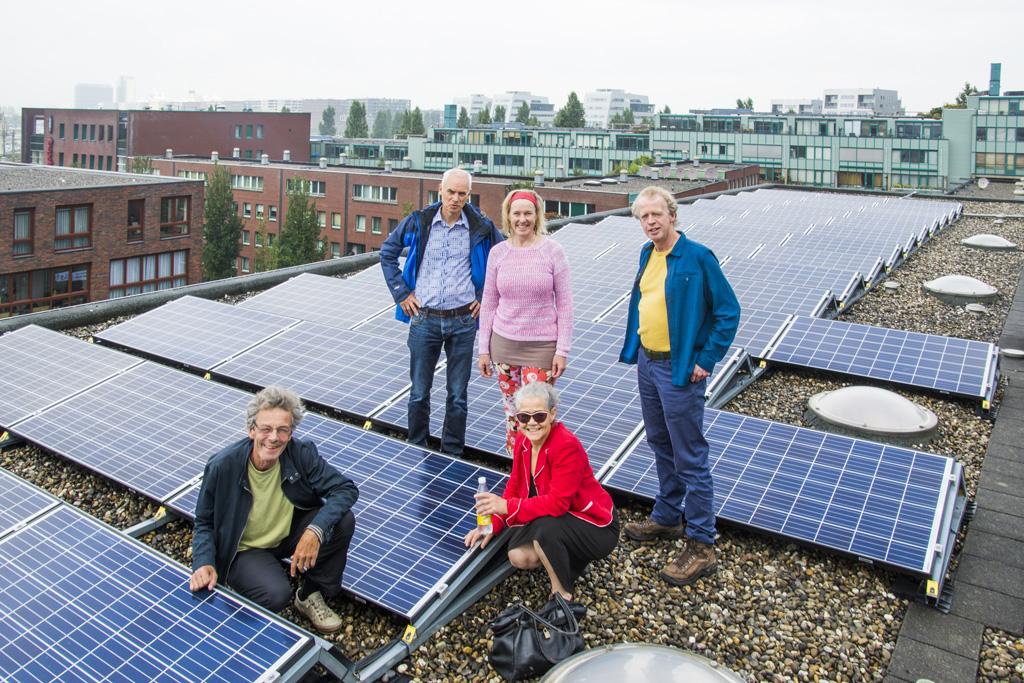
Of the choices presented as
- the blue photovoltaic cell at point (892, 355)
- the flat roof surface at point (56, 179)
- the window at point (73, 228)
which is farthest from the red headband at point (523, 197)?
the window at point (73, 228)

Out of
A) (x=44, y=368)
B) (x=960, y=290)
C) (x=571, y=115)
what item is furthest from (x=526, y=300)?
(x=571, y=115)

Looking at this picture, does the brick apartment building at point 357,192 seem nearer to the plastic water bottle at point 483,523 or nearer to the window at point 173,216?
the window at point 173,216

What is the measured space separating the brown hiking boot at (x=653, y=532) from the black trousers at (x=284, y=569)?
2.15m

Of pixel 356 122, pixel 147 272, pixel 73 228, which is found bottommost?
pixel 147 272

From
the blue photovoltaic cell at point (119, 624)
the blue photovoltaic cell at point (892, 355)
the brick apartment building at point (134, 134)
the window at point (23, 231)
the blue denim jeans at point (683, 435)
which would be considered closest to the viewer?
the blue photovoltaic cell at point (119, 624)

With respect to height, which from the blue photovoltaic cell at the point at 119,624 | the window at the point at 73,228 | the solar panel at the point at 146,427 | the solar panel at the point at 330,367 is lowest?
the blue photovoltaic cell at the point at 119,624

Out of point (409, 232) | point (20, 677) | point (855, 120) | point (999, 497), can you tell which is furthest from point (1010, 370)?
point (855, 120)

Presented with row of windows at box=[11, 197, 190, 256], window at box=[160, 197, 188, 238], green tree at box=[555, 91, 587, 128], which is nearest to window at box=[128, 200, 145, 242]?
row of windows at box=[11, 197, 190, 256]

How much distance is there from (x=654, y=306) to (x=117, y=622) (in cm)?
375

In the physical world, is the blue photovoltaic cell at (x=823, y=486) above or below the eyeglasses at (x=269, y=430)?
below

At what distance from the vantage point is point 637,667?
14.9 ft

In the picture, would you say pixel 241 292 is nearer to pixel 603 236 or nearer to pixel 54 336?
pixel 54 336

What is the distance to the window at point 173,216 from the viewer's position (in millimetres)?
41578

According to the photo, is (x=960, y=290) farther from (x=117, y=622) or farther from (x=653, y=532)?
(x=117, y=622)
